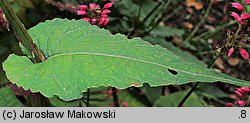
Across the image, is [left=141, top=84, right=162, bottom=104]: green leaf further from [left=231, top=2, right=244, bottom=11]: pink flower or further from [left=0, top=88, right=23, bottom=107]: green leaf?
[left=231, top=2, right=244, bottom=11]: pink flower

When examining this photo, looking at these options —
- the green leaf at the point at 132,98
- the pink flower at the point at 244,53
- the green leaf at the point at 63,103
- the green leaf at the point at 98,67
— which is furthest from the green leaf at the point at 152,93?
the green leaf at the point at 98,67

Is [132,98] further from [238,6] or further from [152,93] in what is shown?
[238,6]

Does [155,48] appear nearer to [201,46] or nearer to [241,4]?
[241,4]

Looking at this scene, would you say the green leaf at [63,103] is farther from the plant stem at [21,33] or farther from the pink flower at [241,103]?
the pink flower at [241,103]

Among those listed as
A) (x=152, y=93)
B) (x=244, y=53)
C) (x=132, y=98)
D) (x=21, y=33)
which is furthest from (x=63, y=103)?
(x=244, y=53)

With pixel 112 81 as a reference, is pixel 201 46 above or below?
below

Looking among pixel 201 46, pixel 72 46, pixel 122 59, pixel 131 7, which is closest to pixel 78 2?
pixel 131 7

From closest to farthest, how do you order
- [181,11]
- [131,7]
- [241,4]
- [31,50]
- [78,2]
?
[31,50] < [241,4] < [78,2] < [131,7] < [181,11]
